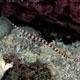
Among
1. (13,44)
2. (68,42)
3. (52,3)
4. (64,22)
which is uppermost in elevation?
(52,3)

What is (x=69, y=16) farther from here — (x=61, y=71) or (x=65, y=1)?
(x=61, y=71)

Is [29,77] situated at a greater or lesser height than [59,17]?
lesser

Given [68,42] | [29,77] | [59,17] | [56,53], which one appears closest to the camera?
[29,77]

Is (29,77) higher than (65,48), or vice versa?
(29,77)

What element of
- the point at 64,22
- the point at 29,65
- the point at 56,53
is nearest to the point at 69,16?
the point at 64,22

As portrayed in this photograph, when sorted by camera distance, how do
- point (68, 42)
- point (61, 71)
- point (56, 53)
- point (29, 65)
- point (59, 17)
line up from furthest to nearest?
point (68, 42)
point (56, 53)
point (59, 17)
point (61, 71)
point (29, 65)

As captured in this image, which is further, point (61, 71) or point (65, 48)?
point (65, 48)

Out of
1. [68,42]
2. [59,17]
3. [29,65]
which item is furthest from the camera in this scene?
[68,42]

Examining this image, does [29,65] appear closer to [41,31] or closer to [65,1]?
[65,1]

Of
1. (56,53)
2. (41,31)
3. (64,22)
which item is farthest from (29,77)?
(41,31)
